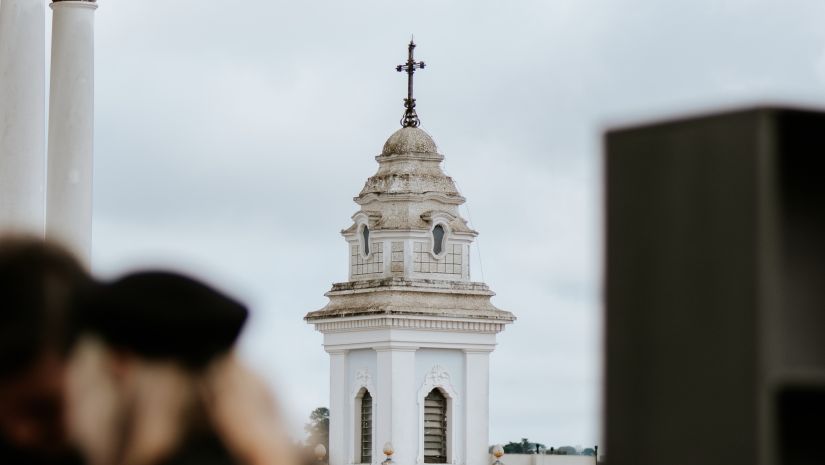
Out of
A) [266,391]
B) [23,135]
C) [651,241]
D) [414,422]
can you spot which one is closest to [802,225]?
[651,241]

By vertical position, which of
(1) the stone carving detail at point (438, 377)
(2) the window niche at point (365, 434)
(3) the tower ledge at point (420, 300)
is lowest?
(2) the window niche at point (365, 434)

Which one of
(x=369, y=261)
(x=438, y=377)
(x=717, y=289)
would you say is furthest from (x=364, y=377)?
(x=717, y=289)

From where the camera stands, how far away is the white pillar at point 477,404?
6141 centimetres

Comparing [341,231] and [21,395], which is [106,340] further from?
[341,231]

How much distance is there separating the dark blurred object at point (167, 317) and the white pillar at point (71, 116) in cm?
1065

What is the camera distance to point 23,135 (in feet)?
42.6

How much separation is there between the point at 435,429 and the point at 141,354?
195ft

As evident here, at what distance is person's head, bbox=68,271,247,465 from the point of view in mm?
2887

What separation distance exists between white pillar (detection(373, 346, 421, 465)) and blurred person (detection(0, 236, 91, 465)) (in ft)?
189

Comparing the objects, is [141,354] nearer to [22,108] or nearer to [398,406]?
[22,108]

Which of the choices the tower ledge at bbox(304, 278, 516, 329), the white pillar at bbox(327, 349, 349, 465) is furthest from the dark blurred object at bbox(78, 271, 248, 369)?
the white pillar at bbox(327, 349, 349, 465)

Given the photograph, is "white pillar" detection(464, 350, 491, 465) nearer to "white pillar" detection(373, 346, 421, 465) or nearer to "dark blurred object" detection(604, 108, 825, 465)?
"white pillar" detection(373, 346, 421, 465)

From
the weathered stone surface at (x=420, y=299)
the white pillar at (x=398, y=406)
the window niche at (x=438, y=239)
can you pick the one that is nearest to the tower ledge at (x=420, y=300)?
the weathered stone surface at (x=420, y=299)

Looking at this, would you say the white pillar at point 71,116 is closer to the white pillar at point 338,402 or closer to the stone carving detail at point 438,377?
the stone carving detail at point 438,377
